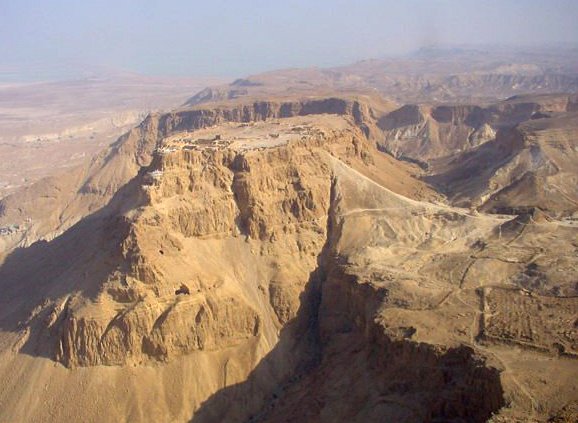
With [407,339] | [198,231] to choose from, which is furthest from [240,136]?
[407,339]

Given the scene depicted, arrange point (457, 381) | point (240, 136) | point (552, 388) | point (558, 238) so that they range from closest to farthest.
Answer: point (552, 388)
point (457, 381)
point (558, 238)
point (240, 136)

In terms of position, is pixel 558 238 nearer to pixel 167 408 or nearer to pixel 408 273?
pixel 408 273

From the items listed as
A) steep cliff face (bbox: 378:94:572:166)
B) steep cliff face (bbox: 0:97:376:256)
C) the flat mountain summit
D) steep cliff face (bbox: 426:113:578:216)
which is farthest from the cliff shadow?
steep cliff face (bbox: 378:94:572:166)

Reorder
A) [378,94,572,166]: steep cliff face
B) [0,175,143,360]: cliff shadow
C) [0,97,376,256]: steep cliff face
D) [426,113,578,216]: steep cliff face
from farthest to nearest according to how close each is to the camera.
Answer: [378,94,572,166]: steep cliff face
[0,97,376,256]: steep cliff face
[426,113,578,216]: steep cliff face
[0,175,143,360]: cliff shadow

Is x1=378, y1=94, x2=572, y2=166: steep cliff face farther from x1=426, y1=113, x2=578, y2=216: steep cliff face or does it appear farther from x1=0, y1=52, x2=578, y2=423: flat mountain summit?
x1=0, y1=52, x2=578, y2=423: flat mountain summit

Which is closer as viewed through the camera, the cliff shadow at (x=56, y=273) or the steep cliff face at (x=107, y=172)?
the cliff shadow at (x=56, y=273)

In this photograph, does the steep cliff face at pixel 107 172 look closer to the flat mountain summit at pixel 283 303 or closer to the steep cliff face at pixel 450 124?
the steep cliff face at pixel 450 124

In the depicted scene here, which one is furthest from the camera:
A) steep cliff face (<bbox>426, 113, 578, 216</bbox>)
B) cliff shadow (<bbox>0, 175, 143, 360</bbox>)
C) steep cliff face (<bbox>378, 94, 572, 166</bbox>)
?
Answer: steep cliff face (<bbox>378, 94, 572, 166</bbox>)

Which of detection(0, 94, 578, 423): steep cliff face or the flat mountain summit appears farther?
detection(0, 94, 578, 423): steep cliff face

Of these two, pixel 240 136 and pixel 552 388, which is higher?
pixel 240 136

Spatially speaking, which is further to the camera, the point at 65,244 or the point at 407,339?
the point at 65,244

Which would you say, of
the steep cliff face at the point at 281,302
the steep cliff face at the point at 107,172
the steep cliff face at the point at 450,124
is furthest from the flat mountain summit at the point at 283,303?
the steep cliff face at the point at 450,124
